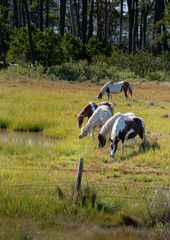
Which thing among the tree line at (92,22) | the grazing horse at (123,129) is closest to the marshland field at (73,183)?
the grazing horse at (123,129)

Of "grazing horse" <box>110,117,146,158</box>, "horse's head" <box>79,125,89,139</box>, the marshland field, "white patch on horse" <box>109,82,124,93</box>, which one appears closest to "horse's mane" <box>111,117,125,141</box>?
"grazing horse" <box>110,117,146,158</box>

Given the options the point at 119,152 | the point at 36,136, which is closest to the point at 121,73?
the point at 36,136

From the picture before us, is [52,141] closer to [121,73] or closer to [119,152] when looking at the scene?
[119,152]

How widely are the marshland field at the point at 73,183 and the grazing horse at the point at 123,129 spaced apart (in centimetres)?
46

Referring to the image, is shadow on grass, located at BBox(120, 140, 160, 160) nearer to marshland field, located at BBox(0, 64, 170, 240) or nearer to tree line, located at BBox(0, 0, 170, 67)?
marshland field, located at BBox(0, 64, 170, 240)

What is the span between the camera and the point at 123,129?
9.46 meters

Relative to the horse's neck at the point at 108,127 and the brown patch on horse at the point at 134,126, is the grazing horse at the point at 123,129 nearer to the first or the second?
the brown patch on horse at the point at 134,126

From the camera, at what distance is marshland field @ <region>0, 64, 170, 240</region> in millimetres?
5215

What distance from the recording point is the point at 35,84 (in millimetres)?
25031

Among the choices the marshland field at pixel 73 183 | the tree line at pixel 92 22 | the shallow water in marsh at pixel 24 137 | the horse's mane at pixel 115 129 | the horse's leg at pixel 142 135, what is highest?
the tree line at pixel 92 22

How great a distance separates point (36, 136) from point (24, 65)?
19.3m

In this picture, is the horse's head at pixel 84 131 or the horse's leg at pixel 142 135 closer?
the horse's leg at pixel 142 135

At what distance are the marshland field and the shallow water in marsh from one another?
0.04 metres

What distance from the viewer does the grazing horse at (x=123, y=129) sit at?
9219 millimetres
